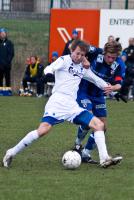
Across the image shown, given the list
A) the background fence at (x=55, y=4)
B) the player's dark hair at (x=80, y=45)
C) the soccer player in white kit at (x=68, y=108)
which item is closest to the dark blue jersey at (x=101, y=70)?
the soccer player in white kit at (x=68, y=108)

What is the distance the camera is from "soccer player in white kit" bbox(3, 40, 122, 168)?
9039mm

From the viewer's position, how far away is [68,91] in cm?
921

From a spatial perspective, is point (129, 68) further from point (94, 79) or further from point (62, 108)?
point (62, 108)

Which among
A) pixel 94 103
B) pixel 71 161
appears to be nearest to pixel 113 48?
pixel 94 103

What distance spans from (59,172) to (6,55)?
13.0 meters

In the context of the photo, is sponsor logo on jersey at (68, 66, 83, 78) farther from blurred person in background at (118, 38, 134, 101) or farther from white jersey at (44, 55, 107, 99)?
blurred person in background at (118, 38, 134, 101)

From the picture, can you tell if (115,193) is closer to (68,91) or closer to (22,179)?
(22,179)

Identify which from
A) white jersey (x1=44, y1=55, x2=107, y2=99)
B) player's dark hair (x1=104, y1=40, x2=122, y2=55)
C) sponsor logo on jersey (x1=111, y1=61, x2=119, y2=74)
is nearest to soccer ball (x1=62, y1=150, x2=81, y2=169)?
white jersey (x1=44, y1=55, x2=107, y2=99)

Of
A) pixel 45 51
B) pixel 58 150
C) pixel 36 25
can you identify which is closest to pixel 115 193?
pixel 58 150

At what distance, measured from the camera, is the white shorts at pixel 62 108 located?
29.8 ft

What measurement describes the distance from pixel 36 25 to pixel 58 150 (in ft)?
49.6

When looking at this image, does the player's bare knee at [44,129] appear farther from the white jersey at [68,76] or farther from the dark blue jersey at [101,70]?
the dark blue jersey at [101,70]

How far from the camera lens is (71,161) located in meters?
9.09

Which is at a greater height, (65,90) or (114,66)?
(114,66)
